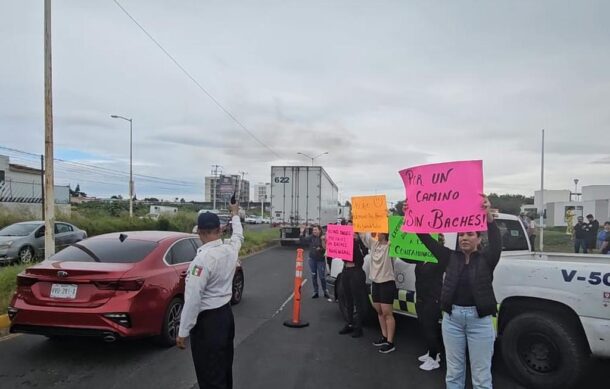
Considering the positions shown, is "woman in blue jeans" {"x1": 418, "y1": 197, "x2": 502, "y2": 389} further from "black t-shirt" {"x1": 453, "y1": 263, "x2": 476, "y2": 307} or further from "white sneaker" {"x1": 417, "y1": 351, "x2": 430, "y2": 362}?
"white sneaker" {"x1": 417, "y1": 351, "x2": 430, "y2": 362}

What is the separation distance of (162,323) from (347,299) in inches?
108

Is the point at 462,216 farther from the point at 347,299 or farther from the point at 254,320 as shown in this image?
the point at 254,320

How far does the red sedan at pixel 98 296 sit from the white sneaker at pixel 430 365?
3218 millimetres

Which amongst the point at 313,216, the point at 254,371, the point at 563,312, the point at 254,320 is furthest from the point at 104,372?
the point at 313,216

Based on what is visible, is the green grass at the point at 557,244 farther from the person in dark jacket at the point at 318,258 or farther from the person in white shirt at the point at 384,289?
the person in white shirt at the point at 384,289

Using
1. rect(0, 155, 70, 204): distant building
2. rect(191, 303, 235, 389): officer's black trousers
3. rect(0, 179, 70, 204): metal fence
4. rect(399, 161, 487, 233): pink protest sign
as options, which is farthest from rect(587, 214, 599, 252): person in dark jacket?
rect(0, 179, 70, 204): metal fence

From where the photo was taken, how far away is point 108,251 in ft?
20.3

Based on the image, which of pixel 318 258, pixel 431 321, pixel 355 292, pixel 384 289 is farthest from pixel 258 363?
pixel 318 258

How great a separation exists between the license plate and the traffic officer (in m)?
2.58

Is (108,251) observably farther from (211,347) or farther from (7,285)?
(7,285)

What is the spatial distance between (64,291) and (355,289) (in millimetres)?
3871

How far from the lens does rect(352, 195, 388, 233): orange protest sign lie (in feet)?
20.9

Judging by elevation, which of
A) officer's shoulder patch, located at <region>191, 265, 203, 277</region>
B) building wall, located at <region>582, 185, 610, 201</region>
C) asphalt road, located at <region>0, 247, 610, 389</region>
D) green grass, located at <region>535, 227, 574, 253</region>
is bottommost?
green grass, located at <region>535, 227, 574, 253</region>

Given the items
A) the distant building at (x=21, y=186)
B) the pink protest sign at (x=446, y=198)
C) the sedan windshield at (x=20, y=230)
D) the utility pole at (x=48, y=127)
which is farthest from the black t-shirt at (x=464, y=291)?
the distant building at (x=21, y=186)
